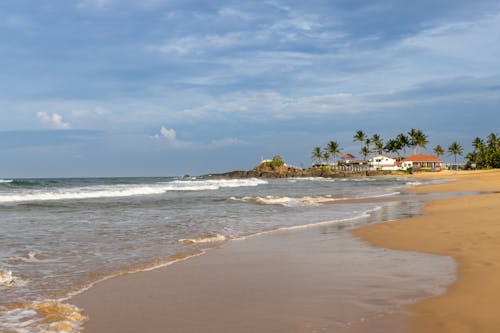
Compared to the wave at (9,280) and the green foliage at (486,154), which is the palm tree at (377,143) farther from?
the wave at (9,280)

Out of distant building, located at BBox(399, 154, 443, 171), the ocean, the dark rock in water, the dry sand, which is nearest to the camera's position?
the dry sand

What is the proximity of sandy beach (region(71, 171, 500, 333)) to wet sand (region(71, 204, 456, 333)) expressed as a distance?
12 millimetres

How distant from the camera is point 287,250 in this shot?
29.6 ft

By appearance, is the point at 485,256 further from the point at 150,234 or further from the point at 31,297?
the point at 150,234

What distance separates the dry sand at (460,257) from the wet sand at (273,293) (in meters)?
0.27

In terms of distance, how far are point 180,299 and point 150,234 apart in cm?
667

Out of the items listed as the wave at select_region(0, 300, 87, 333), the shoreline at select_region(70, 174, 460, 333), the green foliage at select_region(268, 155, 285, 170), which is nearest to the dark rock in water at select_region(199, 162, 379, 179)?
the green foliage at select_region(268, 155, 285, 170)

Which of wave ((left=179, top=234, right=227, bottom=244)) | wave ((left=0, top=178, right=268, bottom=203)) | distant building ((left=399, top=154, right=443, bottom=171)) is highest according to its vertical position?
distant building ((left=399, top=154, right=443, bottom=171))

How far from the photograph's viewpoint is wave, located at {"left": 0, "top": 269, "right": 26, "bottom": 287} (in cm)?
643

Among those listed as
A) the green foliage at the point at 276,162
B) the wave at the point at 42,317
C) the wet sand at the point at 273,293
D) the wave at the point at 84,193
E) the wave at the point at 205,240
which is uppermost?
the green foliage at the point at 276,162

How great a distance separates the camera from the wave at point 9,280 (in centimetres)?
643

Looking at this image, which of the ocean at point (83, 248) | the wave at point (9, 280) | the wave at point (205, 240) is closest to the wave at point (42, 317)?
the ocean at point (83, 248)

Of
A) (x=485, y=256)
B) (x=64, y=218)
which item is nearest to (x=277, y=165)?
(x=64, y=218)

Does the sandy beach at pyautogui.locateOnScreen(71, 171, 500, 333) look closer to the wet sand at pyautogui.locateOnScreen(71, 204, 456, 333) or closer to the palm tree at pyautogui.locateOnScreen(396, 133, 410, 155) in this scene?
the wet sand at pyautogui.locateOnScreen(71, 204, 456, 333)
